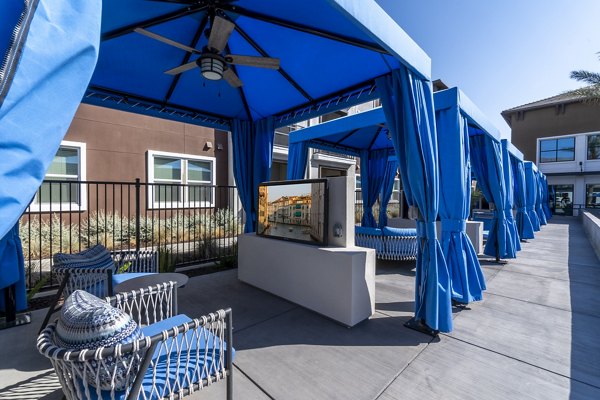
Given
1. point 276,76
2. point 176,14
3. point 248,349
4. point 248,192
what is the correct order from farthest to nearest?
point 248,192, point 276,76, point 176,14, point 248,349

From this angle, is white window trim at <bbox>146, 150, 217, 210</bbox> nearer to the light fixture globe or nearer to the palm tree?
the light fixture globe

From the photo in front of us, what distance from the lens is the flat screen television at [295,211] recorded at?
3.45 m

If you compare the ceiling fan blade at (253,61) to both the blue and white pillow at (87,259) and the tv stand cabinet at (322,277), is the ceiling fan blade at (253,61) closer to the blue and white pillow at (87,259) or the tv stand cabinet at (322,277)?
the tv stand cabinet at (322,277)

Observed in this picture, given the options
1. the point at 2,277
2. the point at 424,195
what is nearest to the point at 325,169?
the point at 424,195

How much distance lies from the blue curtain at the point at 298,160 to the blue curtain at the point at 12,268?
15.4 feet

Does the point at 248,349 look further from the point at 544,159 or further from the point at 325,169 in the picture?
the point at 544,159

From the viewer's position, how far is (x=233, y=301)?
12.1 ft

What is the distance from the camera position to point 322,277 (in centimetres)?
325

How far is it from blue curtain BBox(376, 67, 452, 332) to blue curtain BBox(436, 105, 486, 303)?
2.45 ft

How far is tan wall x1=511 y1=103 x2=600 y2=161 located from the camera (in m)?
19.0

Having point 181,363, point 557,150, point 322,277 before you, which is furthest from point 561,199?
point 181,363

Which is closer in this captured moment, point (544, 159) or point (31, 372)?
point (31, 372)

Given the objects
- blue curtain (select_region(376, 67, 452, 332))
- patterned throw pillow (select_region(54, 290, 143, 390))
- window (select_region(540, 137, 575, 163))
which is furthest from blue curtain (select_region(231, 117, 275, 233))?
window (select_region(540, 137, 575, 163))

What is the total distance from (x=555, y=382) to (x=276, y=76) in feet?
14.6
